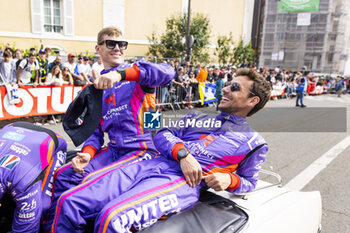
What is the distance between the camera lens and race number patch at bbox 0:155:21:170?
182 cm

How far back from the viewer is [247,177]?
207 cm

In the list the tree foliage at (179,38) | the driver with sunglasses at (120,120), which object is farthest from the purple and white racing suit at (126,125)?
the tree foliage at (179,38)

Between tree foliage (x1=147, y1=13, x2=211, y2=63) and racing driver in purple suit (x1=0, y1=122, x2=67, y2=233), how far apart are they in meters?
19.1

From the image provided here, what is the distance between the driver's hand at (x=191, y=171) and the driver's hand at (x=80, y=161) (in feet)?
2.61

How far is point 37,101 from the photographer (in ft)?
24.1

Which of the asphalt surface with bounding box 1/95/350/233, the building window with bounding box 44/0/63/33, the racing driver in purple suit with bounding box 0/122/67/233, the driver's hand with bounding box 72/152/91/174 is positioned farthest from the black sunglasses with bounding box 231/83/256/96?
the building window with bounding box 44/0/63/33

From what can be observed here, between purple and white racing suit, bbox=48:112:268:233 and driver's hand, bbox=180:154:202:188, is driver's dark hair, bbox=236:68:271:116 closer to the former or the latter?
purple and white racing suit, bbox=48:112:268:233

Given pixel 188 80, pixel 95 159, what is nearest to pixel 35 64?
pixel 188 80

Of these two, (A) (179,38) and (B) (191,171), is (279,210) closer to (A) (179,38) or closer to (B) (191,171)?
(B) (191,171)

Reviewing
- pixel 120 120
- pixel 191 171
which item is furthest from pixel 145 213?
pixel 120 120

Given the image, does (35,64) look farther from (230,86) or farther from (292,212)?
(292,212)

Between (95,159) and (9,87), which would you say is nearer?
(95,159)

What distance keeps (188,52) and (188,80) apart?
14.8 ft

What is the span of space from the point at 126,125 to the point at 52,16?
17.7 metres
